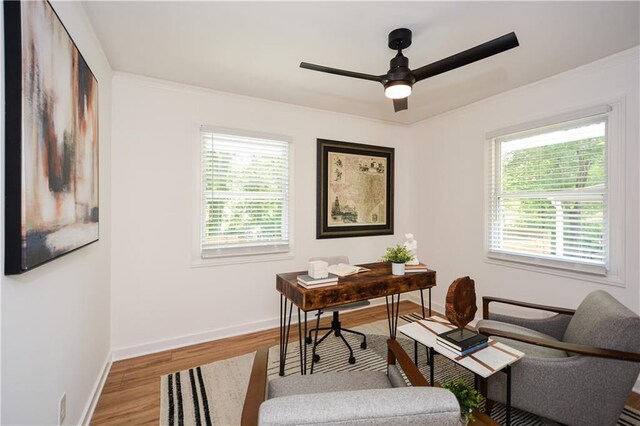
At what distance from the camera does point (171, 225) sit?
282 cm

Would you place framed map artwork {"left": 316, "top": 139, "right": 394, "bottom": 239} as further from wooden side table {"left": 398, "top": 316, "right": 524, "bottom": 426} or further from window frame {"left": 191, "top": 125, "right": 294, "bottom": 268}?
wooden side table {"left": 398, "top": 316, "right": 524, "bottom": 426}

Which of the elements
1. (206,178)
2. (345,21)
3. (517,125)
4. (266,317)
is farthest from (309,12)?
(266,317)

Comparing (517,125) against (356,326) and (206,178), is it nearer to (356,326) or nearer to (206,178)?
(356,326)

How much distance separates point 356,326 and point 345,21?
2.97 meters

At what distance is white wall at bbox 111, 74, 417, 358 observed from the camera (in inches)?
103

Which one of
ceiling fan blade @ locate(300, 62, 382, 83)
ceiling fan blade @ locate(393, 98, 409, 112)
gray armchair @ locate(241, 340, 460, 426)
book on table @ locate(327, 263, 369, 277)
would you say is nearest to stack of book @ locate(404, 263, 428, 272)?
book on table @ locate(327, 263, 369, 277)

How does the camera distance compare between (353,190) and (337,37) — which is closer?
(337,37)

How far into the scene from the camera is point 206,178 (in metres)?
2.96

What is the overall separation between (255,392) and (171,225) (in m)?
2.10

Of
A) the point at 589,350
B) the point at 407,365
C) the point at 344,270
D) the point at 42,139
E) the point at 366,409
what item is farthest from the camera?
the point at 344,270

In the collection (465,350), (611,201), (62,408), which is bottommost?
(62,408)

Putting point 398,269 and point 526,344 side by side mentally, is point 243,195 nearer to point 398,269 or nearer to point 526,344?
point 398,269

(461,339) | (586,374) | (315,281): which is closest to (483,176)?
(586,374)

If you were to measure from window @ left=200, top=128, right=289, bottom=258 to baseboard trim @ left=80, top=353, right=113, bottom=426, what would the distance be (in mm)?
1166
